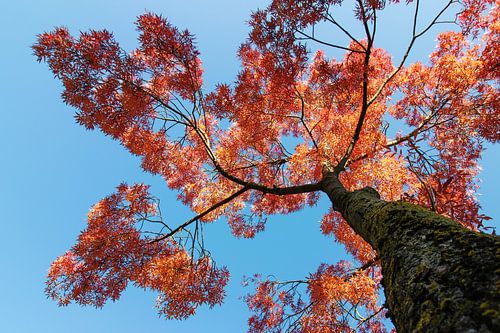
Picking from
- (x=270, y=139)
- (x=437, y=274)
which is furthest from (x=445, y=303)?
(x=270, y=139)

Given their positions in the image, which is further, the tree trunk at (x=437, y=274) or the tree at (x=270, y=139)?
the tree at (x=270, y=139)

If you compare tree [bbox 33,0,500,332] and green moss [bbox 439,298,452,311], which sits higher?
tree [bbox 33,0,500,332]

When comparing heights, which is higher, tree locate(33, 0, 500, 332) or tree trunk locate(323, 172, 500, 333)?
tree locate(33, 0, 500, 332)

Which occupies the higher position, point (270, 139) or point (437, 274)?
point (270, 139)

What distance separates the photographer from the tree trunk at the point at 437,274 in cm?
116

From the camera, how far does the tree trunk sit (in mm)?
1155

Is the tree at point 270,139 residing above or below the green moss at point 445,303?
above

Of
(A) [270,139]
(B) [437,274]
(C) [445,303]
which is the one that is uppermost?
(A) [270,139]

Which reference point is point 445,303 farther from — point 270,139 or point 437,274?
point 270,139

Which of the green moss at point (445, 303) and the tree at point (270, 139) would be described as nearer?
the green moss at point (445, 303)

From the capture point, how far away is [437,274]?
1.47 m

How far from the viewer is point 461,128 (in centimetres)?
721

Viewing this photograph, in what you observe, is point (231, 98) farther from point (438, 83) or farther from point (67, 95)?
point (438, 83)

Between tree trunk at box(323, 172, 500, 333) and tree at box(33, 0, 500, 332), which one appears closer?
tree trunk at box(323, 172, 500, 333)
